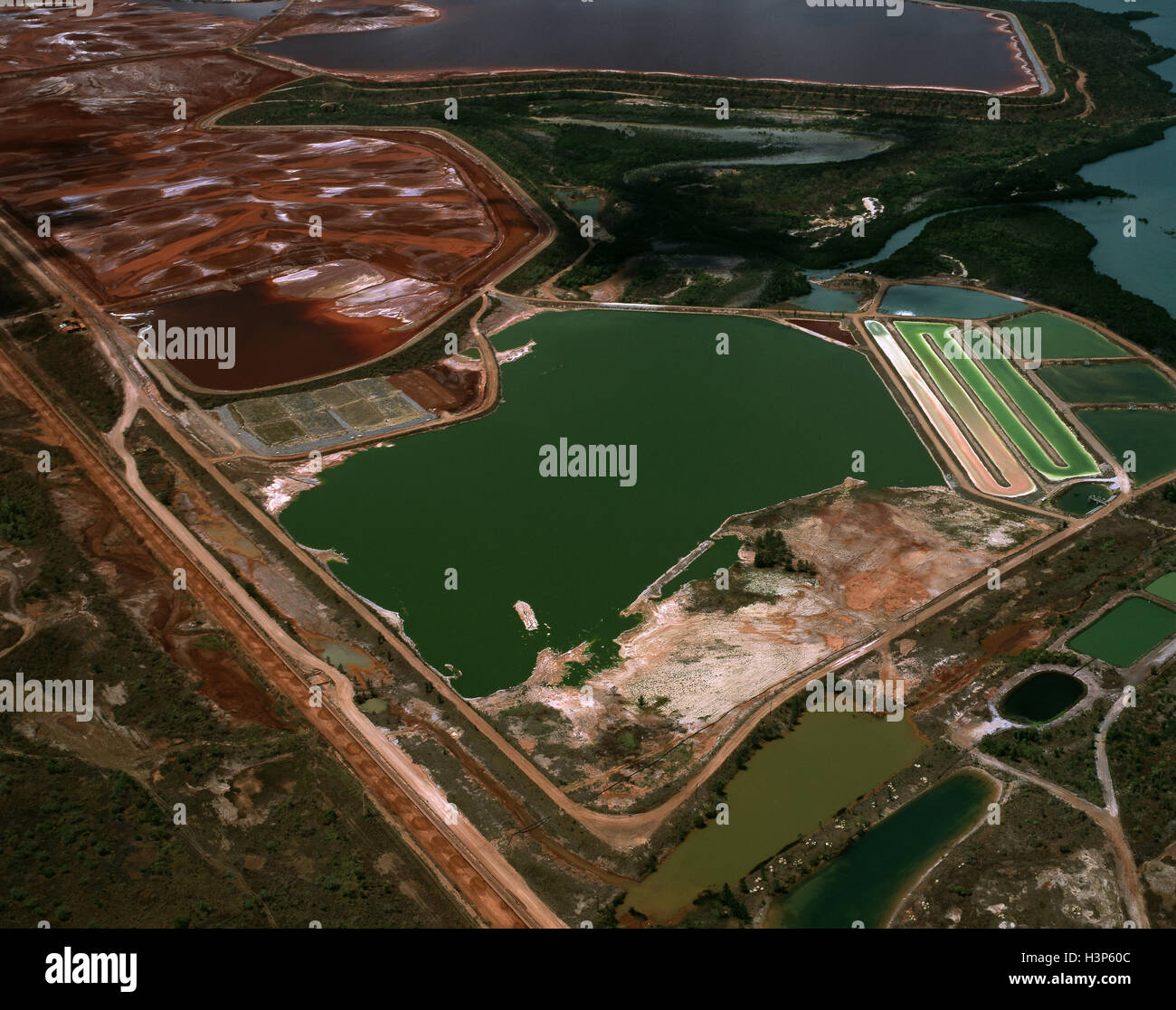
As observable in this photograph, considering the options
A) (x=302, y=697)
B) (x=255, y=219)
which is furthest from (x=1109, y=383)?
(x=255, y=219)

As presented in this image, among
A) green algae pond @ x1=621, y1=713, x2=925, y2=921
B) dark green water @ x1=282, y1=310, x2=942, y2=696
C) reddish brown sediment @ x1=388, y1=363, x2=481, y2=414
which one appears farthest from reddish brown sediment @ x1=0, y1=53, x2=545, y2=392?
green algae pond @ x1=621, y1=713, x2=925, y2=921

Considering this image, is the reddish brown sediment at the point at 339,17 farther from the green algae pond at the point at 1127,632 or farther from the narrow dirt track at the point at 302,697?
the green algae pond at the point at 1127,632

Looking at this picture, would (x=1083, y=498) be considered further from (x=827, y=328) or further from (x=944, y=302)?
(x=944, y=302)

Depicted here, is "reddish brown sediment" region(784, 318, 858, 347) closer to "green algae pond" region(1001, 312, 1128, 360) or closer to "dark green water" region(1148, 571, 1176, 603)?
"green algae pond" region(1001, 312, 1128, 360)

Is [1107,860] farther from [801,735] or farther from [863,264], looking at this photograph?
[863,264]

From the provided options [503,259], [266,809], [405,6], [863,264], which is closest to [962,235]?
[863,264]

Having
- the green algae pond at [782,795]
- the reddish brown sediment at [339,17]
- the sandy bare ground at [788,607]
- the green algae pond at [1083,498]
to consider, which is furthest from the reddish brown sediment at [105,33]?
the green algae pond at [782,795]
